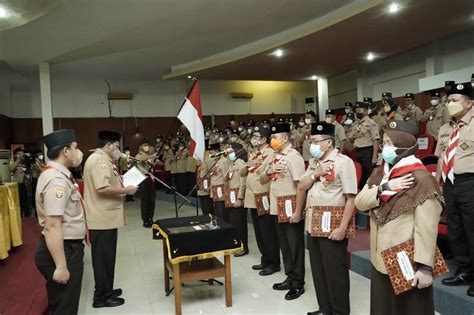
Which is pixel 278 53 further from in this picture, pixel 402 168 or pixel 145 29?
pixel 402 168

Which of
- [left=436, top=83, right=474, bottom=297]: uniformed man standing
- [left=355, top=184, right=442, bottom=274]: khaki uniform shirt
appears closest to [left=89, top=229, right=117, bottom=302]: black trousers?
[left=355, top=184, right=442, bottom=274]: khaki uniform shirt

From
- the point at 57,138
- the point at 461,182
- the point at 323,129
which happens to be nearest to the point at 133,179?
the point at 57,138

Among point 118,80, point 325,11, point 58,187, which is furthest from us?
point 118,80

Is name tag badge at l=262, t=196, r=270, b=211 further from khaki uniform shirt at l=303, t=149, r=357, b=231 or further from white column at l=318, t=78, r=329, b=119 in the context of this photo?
white column at l=318, t=78, r=329, b=119

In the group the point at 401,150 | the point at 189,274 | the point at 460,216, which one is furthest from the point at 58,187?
the point at 460,216

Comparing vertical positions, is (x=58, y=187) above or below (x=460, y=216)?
above

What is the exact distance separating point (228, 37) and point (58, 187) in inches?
268

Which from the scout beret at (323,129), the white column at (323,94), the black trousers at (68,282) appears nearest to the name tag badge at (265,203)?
the scout beret at (323,129)

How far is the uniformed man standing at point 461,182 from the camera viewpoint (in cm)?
283

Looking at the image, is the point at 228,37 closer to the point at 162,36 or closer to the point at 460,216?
the point at 162,36

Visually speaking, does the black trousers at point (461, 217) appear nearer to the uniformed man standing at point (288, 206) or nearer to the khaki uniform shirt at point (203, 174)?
the uniformed man standing at point (288, 206)

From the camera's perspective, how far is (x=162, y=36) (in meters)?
7.90

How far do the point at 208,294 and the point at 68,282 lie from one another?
5.40 ft

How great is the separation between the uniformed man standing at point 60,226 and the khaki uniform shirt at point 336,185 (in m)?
1.63
